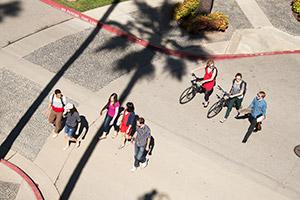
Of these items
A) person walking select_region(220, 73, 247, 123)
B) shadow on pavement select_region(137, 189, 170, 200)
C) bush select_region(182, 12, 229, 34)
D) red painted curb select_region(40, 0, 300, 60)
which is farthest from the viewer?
bush select_region(182, 12, 229, 34)

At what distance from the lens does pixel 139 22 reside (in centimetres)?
1916

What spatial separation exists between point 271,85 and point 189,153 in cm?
488

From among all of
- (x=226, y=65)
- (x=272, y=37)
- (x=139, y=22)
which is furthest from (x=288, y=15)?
(x=139, y=22)

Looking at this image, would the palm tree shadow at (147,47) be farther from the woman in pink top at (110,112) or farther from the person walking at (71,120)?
the person walking at (71,120)

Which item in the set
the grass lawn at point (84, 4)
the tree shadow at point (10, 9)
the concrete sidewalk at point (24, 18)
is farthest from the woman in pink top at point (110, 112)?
the tree shadow at point (10, 9)

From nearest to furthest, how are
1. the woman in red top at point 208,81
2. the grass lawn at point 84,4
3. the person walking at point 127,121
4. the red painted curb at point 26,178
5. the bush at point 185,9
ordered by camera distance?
the red painted curb at point 26,178, the person walking at point 127,121, the woman in red top at point 208,81, the bush at point 185,9, the grass lawn at point 84,4

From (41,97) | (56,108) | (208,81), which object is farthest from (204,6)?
(56,108)

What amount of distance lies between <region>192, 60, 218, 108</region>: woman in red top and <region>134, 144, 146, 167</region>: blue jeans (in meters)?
3.38

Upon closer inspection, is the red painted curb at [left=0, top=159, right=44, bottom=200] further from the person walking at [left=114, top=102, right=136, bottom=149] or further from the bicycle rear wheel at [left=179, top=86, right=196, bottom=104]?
the bicycle rear wheel at [left=179, top=86, right=196, bottom=104]

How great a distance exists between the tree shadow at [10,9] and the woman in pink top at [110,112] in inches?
303

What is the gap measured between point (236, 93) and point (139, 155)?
150 inches

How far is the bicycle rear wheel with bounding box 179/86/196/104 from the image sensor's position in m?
15.4

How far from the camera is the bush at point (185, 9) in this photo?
62.5 feet

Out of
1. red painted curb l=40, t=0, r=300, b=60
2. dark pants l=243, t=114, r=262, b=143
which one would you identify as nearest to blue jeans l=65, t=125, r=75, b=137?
dark pants l=243, t=114, r=262, b=143
